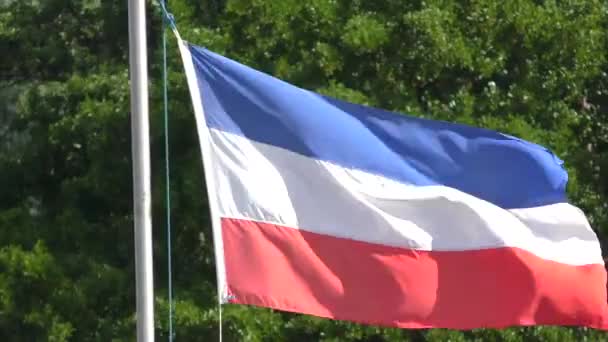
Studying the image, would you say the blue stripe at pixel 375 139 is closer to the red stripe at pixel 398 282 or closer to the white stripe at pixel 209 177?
the white stripe at pixel 209 177

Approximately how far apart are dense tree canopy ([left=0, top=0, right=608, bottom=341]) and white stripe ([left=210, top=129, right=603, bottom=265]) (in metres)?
2.30

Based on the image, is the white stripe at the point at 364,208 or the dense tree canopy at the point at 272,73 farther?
the dense tree canopy at the point at 272,73

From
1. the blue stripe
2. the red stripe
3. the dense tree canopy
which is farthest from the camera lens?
the dense tree canopy

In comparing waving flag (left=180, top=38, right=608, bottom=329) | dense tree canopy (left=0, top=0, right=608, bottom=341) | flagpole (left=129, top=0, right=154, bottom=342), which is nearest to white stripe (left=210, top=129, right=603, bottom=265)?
waving flag (left=180, top=38, right=608, bottom=329)

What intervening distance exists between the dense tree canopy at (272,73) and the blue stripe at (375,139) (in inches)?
93.0

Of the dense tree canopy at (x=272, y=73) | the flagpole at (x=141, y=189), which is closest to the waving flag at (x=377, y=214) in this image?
the flagpole at (x=141, y=189)

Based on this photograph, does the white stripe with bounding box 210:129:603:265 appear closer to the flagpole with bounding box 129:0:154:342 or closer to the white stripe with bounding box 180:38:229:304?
the white stripe with bounding box 180:38:229:304

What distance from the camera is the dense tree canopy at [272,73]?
9.95m

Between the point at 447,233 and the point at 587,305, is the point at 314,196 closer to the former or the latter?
the point at 447,233

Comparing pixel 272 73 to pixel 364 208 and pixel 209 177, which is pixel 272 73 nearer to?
pixel 364 208

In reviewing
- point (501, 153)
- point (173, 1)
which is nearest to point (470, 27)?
point (173, 1)

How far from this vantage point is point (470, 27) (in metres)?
10.7

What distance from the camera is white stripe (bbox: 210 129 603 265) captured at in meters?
7.01

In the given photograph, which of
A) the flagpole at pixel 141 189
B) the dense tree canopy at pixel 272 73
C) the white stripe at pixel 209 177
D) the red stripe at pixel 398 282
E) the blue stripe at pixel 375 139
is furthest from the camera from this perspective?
the dense tree canopy at pixel 272 73
